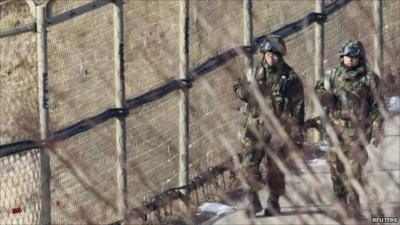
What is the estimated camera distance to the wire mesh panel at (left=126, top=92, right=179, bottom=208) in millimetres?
10570

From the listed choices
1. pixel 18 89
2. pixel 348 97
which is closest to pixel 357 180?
pixel 348 97

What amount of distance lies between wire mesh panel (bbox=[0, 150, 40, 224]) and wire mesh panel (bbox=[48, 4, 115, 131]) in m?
0.30

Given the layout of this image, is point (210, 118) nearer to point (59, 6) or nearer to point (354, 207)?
point (59, 6)

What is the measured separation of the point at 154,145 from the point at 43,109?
148cm

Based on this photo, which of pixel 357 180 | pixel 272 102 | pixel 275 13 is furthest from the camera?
pixel 275 13

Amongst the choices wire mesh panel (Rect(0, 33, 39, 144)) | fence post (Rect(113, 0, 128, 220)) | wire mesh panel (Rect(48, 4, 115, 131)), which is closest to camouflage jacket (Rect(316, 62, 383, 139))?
fence post (Rect(113, 0, 128, 220))

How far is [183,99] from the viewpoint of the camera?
1127 centimetres

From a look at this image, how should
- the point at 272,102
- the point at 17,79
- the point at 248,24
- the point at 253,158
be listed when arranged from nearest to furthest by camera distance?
1. the point at 272,102
2. the point at 253,158
3. the point at 248,24
4. the point at 17,79

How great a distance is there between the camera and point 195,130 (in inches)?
457

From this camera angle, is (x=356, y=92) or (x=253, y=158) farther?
(x=253, y=158)

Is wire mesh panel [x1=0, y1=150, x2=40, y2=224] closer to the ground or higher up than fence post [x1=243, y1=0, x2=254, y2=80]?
closer to the ground

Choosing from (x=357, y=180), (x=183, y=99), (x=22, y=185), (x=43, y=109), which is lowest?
(x=357, y=180)

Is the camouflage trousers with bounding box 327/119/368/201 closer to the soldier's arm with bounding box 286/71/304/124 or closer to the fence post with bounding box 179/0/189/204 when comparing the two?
the soldier's arm with bounding box 286/71/304/124

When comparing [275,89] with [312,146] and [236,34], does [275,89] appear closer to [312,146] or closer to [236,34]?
[236,34]
